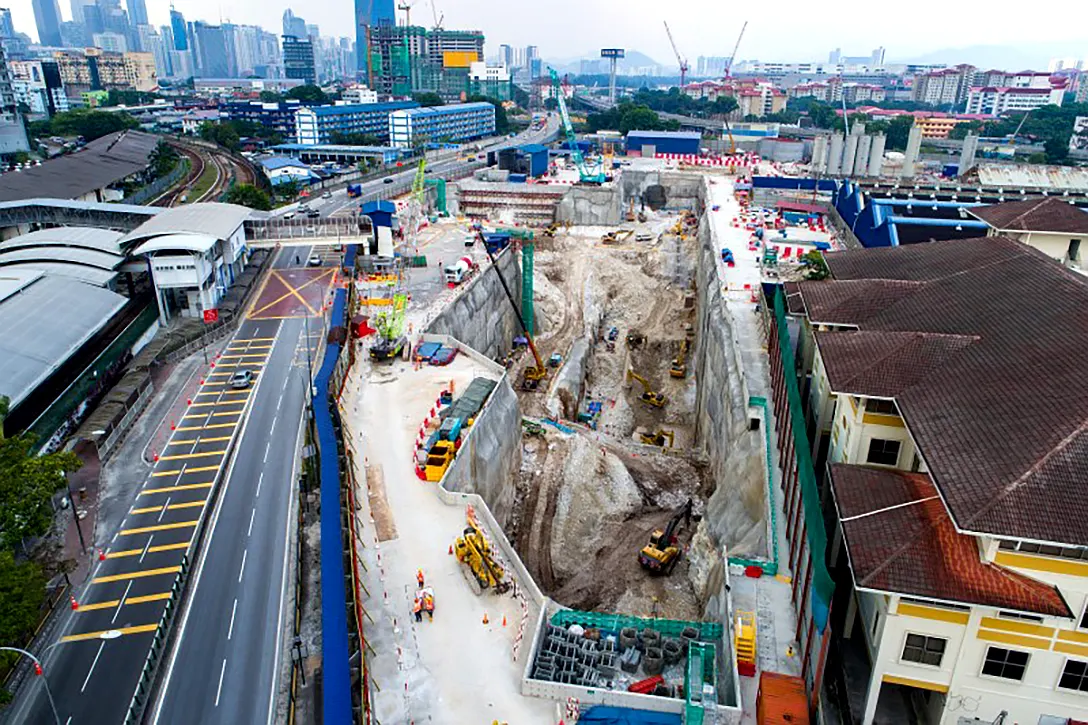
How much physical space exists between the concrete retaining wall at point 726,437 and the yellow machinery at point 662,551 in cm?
251

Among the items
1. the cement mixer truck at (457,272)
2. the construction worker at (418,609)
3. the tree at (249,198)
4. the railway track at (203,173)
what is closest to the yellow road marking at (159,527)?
the construction worker at (418,609)

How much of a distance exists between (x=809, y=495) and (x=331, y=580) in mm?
21387

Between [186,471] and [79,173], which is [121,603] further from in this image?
[79,173]

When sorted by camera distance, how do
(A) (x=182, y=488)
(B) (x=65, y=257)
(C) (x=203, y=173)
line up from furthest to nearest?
(C) (x=203, y=173)
(B) (x=65, y=257)
(A) (x=182, y=488)

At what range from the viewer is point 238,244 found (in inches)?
3076

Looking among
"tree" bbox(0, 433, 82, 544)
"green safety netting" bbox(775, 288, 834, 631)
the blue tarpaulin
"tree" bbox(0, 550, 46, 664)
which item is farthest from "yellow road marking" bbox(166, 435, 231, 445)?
"green safety netting" bbox(775, 288, 834, 631)

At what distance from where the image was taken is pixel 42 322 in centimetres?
5441

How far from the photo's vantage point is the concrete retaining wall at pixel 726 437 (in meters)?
43.3

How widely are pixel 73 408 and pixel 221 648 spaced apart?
27190mm

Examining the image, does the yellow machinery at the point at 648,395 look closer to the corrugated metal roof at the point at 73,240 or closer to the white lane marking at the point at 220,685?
the white lane marking at the point at 220,685

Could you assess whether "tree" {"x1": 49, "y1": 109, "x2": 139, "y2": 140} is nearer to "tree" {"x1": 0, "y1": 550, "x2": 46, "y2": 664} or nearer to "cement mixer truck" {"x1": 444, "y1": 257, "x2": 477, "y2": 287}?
"cement mixer truck" {"x1": 444, "y1": 257, "x2": 477, "y2": 287}

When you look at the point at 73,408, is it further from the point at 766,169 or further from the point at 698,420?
the point at 766,169

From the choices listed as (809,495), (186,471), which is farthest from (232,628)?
(809,495)

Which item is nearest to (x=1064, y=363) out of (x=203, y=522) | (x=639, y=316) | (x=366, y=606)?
(x=366, y=606)
